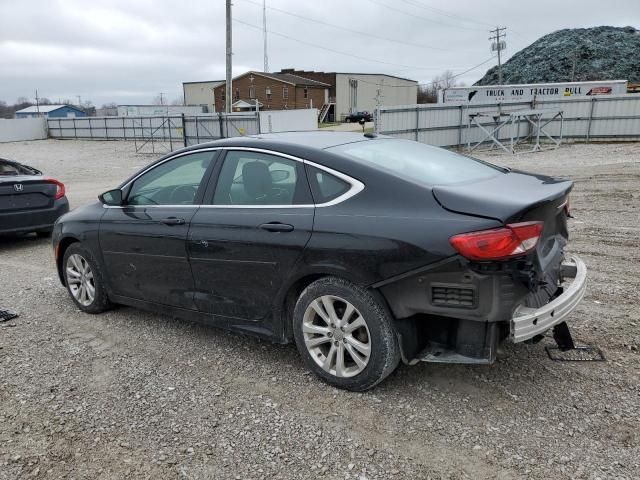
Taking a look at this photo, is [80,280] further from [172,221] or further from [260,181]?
[260,181]

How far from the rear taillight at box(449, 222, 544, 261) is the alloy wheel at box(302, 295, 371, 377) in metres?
0.76

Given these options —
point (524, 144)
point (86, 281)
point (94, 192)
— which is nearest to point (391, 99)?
point (524, 144)

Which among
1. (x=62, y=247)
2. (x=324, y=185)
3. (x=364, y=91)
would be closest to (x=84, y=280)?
(x=62, y=247)

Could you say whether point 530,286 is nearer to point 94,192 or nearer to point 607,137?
point 94,192

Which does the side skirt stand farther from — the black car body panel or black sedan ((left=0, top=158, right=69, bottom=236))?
black sedan ((left=0, top=158, right=69, bottom=236))

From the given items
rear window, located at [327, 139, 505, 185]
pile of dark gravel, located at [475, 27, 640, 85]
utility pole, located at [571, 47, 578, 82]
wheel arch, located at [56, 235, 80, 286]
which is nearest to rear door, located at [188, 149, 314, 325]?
Result: rear window, located at [327, 139, 505, 185]

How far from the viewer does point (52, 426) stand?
3.15 metres

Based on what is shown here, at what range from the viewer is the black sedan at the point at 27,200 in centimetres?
754

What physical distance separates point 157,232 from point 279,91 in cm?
6780

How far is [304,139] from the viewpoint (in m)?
3.84

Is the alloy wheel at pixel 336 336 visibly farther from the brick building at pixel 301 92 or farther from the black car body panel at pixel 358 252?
the brick building at pixel 301 92

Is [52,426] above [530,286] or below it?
below

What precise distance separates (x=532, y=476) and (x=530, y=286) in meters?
Answer: 0.93

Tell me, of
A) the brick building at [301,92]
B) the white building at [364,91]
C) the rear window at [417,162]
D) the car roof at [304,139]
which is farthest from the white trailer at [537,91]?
the white building at [364,91]
